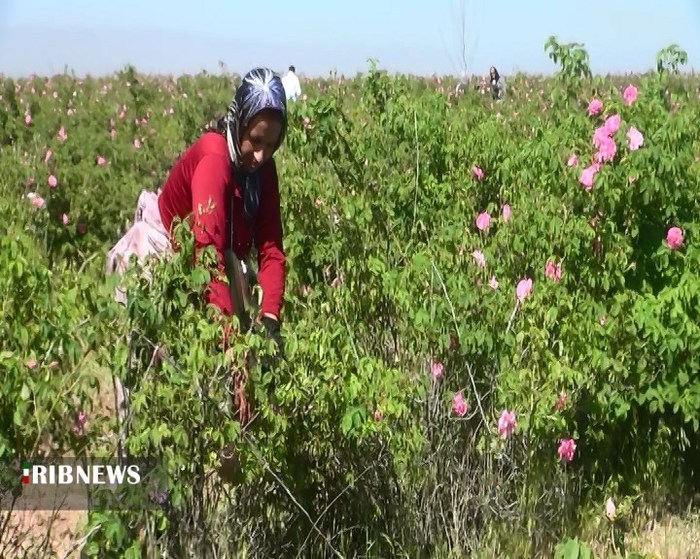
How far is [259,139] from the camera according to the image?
8.78 ft

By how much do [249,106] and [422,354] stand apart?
81 cm

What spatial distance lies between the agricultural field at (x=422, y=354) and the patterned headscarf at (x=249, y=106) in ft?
1.34

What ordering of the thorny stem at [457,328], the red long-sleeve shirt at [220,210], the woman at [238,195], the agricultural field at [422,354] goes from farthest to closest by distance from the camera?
the thorny stem at [457,328] → the woman at [238,195] → the red long-sleeve shirt at [220,210] → the agricultural field at [422,354]

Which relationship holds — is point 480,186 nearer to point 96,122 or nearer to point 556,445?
point 556,445

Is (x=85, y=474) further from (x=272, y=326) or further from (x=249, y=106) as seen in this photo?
(x=249, y=106)

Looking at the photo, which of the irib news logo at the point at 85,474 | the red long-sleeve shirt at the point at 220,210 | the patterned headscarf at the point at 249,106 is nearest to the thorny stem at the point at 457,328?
the red long-sleeve shirt at the point at 220,210

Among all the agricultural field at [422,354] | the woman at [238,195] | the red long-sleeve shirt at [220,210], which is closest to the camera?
the agricultural field at [422,354]

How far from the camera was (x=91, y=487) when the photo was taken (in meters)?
2.29

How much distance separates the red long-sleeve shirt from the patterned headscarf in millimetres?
27

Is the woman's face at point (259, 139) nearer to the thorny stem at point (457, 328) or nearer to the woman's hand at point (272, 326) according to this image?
the woman's hand at point (272, 326)

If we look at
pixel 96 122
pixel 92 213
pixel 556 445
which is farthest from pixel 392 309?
pixel 96 122

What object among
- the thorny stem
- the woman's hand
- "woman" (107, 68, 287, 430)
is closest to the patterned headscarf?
"woman" (107, 68, 287, 430)

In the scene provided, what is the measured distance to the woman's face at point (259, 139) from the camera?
8.71ft

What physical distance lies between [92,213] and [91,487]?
4907 mm
